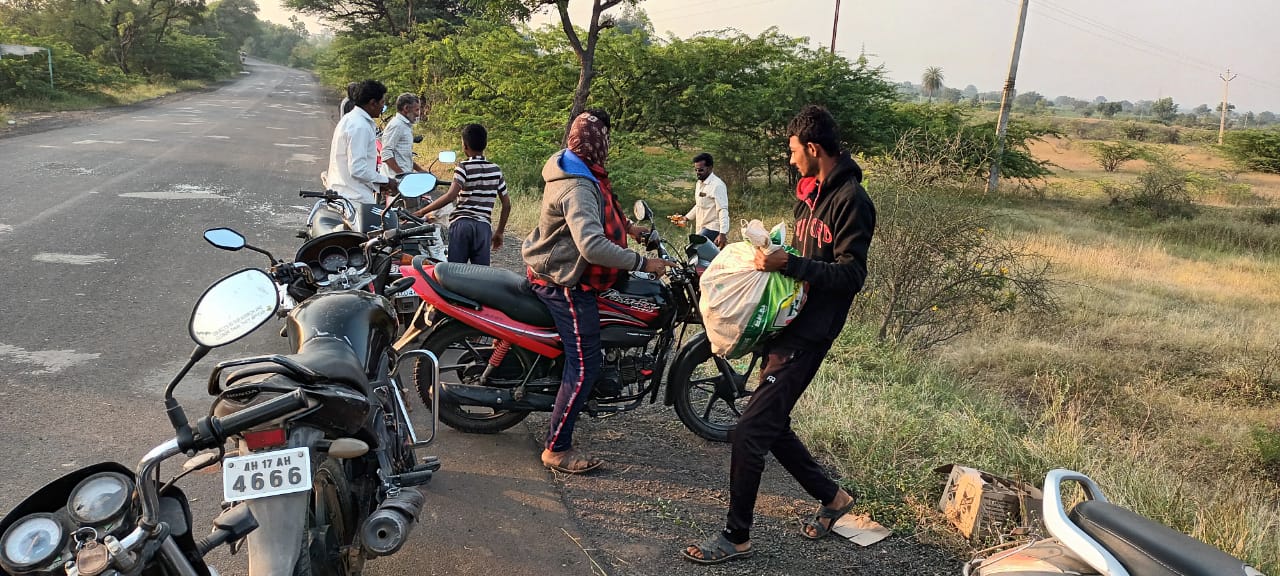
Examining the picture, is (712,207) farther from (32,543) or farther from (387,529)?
(32,543)

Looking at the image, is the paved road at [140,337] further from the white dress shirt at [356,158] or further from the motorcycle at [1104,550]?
the motorcycle at [1104,550]

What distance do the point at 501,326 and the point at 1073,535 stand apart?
294cm

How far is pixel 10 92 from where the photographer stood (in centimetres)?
2233

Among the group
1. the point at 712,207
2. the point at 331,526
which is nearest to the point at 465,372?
the point at 331,526

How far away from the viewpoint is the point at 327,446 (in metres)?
2.43

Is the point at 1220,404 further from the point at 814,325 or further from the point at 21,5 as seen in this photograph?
the point at 21,5

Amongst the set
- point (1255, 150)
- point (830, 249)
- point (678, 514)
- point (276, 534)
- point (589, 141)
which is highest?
point (1255, 150)

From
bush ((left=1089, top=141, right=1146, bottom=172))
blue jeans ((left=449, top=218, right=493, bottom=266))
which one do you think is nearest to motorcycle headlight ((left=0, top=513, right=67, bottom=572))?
blue jeans ((left=449, top=218, right=493, bottom=266))

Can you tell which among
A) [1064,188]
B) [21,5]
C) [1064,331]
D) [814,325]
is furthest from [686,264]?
[21,5]

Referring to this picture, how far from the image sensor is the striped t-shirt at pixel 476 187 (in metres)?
6.68

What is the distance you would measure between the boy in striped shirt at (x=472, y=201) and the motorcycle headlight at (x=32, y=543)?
491cm

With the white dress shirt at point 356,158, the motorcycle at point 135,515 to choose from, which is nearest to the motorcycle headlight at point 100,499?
the motorcycle at point 135,515

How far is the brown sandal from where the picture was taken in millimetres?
4184

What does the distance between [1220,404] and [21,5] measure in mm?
49024
